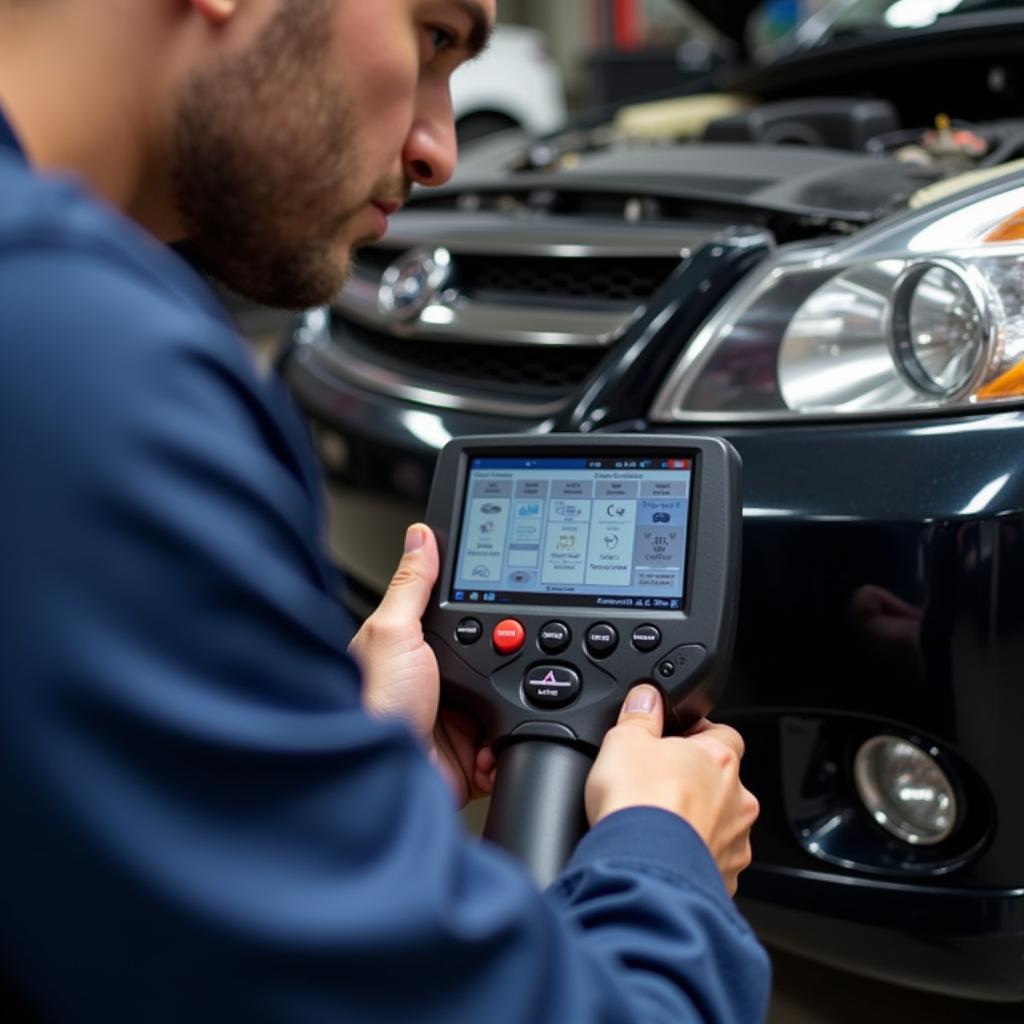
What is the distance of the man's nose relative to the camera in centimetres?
82

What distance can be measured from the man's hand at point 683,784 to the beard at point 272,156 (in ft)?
1.09

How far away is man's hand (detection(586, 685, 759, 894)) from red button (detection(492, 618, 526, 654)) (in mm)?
140

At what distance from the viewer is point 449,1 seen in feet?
2.43

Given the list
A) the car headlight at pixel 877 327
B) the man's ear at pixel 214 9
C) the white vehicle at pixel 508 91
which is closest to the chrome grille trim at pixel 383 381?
the car headlight at pixel 877 327

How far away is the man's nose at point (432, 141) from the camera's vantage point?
823 millimetres

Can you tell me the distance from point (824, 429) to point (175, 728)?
86cm

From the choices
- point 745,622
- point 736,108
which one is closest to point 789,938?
point 745,622

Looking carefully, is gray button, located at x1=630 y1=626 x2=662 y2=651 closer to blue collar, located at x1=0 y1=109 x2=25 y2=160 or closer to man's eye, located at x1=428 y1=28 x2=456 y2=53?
man's eye, located at x1=428 y1=28 x2=456 y2=53

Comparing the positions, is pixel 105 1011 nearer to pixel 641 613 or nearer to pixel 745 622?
pixel 641 613

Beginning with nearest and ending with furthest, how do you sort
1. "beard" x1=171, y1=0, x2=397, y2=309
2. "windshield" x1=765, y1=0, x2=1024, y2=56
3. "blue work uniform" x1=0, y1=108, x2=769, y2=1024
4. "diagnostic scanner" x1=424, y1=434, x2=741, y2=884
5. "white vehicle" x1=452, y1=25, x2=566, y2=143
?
1. "blue work uniform" x1=0, y1=108, x2=769, y2=1024
2. "beard" x1=171, y1=0, x2=397, y2=309
3. "diagnostic scanner" x1=424, y1=434, x2=741, y2=884
4. "windshield" x1=765, y1=0, x2=1024, y2=56
5. "white vehicle" x1=452, y1=25, x2=566, y2=143

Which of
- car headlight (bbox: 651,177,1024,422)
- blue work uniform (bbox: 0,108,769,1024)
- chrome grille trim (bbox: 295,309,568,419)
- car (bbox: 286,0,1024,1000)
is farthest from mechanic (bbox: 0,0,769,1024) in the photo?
chrome grille trim (bbox: 295,309,568,419)

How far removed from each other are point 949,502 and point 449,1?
59 centimetres

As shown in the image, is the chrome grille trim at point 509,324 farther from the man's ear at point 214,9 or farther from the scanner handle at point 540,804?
the man's ear at point 214,9

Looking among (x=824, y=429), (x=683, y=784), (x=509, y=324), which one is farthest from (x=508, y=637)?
(x=509, y=324)
